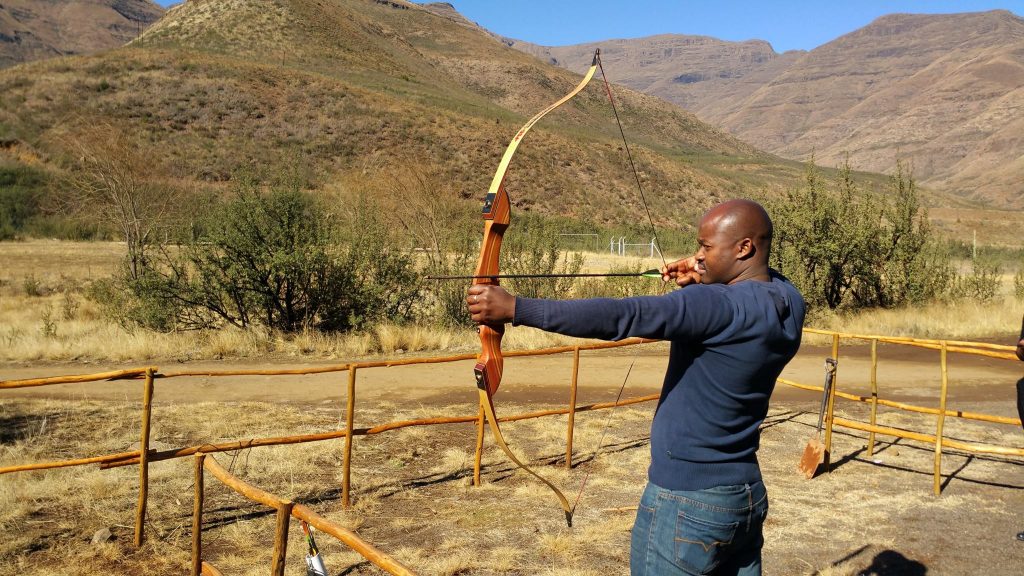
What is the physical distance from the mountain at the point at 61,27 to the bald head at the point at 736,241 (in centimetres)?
13560

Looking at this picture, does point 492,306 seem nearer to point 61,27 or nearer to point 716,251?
point 716,251

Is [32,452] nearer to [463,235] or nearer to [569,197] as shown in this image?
[463,235]

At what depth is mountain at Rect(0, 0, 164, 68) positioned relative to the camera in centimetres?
12131

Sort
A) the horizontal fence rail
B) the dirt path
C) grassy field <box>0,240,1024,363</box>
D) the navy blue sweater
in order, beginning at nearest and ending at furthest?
the navy blue sweater
the horizontal fence rail
the dirt path
grassy field <box>0,240,1024,363</box>

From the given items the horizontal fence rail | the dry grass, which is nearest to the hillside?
the dry grass

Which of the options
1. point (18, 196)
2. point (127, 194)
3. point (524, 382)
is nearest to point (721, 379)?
point (524, 382)

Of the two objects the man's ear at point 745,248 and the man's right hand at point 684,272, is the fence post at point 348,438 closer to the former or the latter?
the man's right hand at point 684,272

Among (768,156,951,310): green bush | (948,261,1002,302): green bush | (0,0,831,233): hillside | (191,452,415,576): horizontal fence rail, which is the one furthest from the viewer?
→ (0,0,831,233): hillside

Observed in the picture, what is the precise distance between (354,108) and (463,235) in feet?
107

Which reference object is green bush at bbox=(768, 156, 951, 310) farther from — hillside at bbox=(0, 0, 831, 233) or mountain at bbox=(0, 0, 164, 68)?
mountain at bbox=(0, 0, 164, 68)

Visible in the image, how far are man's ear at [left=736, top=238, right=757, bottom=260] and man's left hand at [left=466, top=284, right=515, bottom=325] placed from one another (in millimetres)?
831

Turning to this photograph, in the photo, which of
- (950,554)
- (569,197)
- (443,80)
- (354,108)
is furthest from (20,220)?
(443,80)

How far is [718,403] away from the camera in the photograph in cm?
228

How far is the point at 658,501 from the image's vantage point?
7.68 feet
